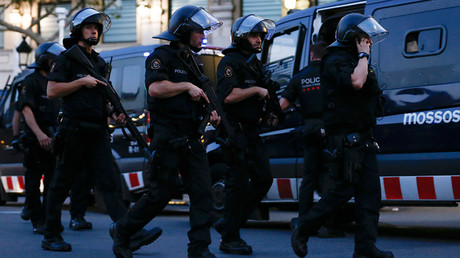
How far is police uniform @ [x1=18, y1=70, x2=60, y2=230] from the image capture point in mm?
8328

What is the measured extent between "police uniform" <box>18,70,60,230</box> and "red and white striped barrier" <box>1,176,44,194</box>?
3.42m

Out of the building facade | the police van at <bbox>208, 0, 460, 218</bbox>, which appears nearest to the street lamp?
the building facade

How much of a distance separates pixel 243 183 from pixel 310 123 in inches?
37.9

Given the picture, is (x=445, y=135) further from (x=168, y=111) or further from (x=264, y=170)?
(x=168, y=111)

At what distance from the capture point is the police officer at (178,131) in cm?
573

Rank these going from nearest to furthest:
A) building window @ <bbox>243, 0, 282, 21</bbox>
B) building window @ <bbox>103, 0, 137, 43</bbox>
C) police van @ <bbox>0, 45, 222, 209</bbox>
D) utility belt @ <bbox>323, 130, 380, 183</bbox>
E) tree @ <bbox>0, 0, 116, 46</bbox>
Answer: utility belt @ <bbox>323, 130, 380, 183</bbox> → police van @ <bbox>0, 45, 222, 209</bbox> → tree @ <bbox>0, 0, 116, 46</bbox> → building window @ <bbox>243, 0, 282, 21</bbox> → building window @ <bbox>103, 0, 137, 43</bbox>

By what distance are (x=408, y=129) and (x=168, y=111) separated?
2355 millimetres

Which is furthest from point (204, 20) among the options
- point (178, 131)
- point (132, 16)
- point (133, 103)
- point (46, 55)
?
point (132, 16)

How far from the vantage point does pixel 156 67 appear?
19.0 ft

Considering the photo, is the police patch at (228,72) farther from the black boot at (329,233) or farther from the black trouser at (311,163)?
the black boot at (329,233)

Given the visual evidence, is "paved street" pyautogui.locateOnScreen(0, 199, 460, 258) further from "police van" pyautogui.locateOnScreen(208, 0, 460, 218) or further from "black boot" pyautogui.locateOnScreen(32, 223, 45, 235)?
"police van" pyautogui.locateOnScreen(208, 0, 460, 218)

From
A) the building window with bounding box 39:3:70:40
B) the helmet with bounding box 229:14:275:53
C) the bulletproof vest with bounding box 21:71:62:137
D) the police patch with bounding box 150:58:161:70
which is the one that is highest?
the helmet with bounding box 229:14:275:53

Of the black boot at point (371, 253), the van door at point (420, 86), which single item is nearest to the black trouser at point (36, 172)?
the van door at point (420, 86)

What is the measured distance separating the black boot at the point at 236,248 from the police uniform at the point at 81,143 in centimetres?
78
